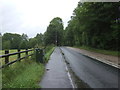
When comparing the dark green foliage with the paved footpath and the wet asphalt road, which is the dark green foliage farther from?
the paved footpath

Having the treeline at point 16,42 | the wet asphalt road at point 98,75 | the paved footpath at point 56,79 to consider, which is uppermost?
the treeline at point 16,42

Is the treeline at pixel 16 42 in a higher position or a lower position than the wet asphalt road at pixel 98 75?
higher

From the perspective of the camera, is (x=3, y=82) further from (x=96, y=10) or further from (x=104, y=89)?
(x=96, y=10)

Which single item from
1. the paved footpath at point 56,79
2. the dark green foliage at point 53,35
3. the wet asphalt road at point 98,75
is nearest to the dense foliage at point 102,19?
the wet asphalt road at point 98,75

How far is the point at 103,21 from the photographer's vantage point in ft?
79.2

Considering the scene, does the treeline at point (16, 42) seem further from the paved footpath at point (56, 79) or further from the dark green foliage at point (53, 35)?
the paved footpath at point (56, 79)

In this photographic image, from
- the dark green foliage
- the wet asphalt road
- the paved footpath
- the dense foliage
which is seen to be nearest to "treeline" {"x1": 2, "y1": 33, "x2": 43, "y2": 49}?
the dark green foliage

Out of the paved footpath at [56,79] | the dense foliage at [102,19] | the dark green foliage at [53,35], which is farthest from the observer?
the dark green foliage at [53,35]

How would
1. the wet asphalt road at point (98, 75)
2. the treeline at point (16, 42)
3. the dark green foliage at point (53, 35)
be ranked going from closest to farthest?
the wet asphalt road at point (98, 75)
the treeline at point (16, 42)
the dark green foliage at point (53, 35)

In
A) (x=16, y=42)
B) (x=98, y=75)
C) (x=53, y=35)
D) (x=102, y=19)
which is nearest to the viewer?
(x=98, y=75)

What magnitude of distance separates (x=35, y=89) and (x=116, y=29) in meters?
16.4

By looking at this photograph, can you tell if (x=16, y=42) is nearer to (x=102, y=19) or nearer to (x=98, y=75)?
(x=102, y=19)

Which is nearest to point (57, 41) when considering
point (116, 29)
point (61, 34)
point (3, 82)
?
point (61, 34)

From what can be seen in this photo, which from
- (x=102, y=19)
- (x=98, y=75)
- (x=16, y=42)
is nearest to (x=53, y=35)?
(x=16, y=42)
